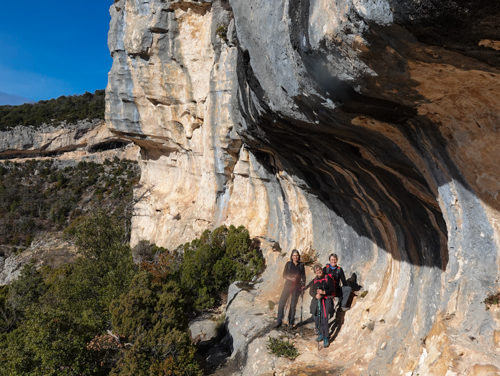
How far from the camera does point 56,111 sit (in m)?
44.5

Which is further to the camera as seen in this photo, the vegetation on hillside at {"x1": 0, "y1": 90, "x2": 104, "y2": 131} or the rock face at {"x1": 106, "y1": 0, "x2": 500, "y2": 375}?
the vegetation on hillside at {"x1": 0, "y1": 90, "x2": 104, "y2": 131}

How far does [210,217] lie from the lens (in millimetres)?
14750

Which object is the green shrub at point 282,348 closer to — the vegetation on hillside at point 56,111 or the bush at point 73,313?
the bush at point 73,313

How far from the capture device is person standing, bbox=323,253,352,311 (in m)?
6.65

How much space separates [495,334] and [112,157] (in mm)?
39110

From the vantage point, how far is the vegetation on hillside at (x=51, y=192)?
32.5 m

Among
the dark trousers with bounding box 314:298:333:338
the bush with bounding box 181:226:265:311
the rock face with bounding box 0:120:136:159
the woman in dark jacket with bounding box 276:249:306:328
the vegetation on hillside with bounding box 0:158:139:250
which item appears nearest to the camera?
the dark trousers with bounding box 314:298:333:338

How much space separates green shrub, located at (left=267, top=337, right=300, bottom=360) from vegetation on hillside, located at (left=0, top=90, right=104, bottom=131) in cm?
3821

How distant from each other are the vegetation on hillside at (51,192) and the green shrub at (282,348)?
86.8 ft

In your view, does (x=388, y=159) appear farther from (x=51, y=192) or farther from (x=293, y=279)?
(x=51, y=192)

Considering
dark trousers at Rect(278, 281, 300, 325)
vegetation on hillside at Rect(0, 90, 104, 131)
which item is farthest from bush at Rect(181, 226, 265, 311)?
vegetation on hillside at Rect(0, 90, 104, 131)

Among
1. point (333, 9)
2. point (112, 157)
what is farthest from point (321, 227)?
point (112, 157)

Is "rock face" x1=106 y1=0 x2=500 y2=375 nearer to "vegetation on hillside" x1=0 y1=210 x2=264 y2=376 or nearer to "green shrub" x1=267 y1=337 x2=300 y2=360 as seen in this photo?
"green shrub" x1=267 y1=337 x2=300 y2=360

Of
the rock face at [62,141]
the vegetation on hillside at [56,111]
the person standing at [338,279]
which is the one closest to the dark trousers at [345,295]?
the person standing at [338,279]
